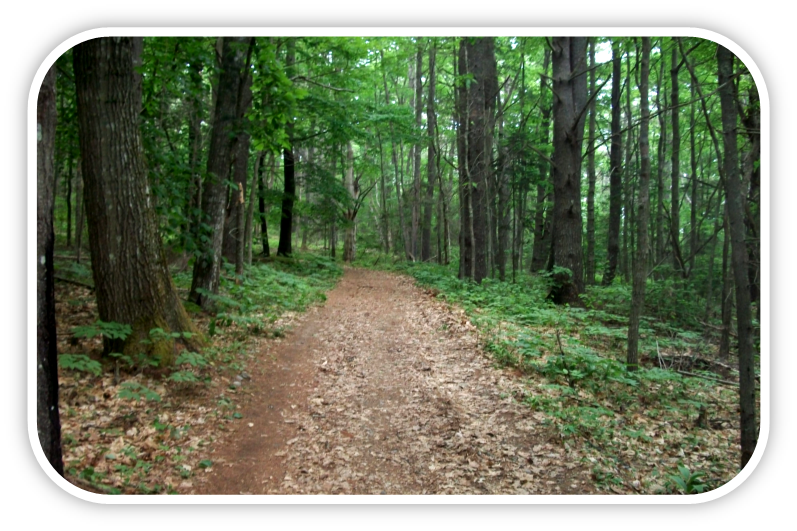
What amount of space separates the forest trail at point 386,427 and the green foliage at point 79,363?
1225mm

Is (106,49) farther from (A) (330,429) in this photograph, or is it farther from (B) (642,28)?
(B) (642,28)

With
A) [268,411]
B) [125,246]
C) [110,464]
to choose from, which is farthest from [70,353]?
[268,411]

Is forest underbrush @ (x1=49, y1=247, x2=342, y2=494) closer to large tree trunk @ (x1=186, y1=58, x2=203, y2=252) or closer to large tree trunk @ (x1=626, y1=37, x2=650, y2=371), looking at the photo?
large tree trunk @ (x1=186, y1=58, x2=203, y2=252)

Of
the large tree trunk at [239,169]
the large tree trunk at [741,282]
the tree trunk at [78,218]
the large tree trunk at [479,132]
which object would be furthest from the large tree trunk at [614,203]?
the tree trunk at [78,218]

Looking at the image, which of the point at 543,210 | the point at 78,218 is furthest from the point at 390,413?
the point at 543,210

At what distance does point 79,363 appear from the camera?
362cm

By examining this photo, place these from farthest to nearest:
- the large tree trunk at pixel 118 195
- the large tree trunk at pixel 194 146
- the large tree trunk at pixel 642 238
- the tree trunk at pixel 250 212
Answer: the tree trunk at pixel 250 212 < the large tree trunk at pixel 194 146 < the large tree trunk at pixel 642 238 < the large tree trunk at pixel 118 195

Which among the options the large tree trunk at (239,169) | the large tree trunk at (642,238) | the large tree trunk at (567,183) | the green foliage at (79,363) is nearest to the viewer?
the green foliage at (79,363)

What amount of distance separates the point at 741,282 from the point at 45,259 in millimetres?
4282

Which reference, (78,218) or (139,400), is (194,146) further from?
(139,400)

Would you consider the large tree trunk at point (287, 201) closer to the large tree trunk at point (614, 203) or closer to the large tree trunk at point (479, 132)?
the large tree trunk at point (479, 132)

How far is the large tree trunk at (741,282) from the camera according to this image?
312 cm

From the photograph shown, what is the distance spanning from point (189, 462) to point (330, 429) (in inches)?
48.6

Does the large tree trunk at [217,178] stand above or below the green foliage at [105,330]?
above
